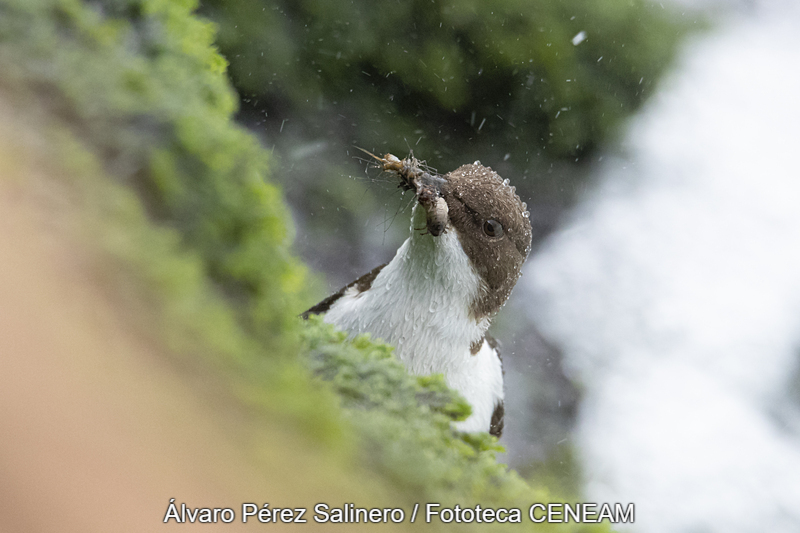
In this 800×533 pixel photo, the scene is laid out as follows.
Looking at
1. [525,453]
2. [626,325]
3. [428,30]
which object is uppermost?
[428,30]

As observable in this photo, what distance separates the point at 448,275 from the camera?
5.58ft

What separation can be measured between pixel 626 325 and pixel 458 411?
3.33 m

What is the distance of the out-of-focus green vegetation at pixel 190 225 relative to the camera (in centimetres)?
43

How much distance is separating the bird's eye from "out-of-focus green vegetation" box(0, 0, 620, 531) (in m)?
1.09

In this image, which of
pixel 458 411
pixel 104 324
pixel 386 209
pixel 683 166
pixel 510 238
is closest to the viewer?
pixel 104 324

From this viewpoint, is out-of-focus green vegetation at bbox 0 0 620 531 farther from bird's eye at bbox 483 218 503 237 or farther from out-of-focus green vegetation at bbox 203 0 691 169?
out-of-focus green vegetation at bbox 203 0 691 169

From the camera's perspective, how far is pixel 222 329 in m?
0.46

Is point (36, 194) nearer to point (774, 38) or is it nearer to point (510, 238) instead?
point (510, 238)

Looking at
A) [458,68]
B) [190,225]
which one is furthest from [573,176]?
[190,225]

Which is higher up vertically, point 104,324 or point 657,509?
point 657,509

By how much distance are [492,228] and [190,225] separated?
128 centimetres

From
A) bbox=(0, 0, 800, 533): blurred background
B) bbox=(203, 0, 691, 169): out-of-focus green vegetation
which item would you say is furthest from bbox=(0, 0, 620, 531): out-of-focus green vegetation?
bbox=(203, 0, 691, 169): out-of-focus green vegetation

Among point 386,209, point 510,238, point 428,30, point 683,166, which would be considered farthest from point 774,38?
point 510,238

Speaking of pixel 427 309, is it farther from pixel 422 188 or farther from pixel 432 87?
pixel 432 87
